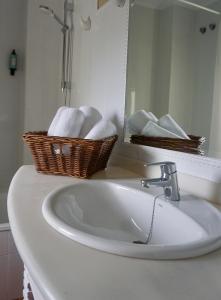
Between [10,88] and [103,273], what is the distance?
2.36 meters

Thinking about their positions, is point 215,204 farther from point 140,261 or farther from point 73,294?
point 73,294

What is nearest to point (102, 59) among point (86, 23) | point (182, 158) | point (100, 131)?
point (86, 23)

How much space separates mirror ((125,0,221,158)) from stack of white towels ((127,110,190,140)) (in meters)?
0.01

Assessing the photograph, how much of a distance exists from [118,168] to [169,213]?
0.54 metres

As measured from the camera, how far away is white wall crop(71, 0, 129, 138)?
1.26 m

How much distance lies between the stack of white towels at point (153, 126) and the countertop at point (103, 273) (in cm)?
58

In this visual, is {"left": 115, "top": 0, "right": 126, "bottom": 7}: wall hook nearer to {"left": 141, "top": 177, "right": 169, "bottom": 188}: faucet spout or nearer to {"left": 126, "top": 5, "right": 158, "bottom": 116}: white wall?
{"left": 126, "top": 5, "right": 158, "bottom": 116}: white wall

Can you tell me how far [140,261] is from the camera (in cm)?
42

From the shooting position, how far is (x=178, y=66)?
97cm

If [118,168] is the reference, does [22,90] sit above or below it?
above

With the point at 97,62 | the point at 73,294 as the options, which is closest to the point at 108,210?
the point at 73,294

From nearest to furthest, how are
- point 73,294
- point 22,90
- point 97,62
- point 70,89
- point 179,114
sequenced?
point 73,294
point 179,114
point 97,62
point 70,89
point 22,90

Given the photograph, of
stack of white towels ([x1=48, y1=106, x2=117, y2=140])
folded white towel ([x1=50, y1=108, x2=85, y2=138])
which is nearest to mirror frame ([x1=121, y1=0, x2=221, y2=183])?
stack of white towels ([x1=48, y1=106, x2=117, y2=140])

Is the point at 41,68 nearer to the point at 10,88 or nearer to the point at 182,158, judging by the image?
the point at 10,88
